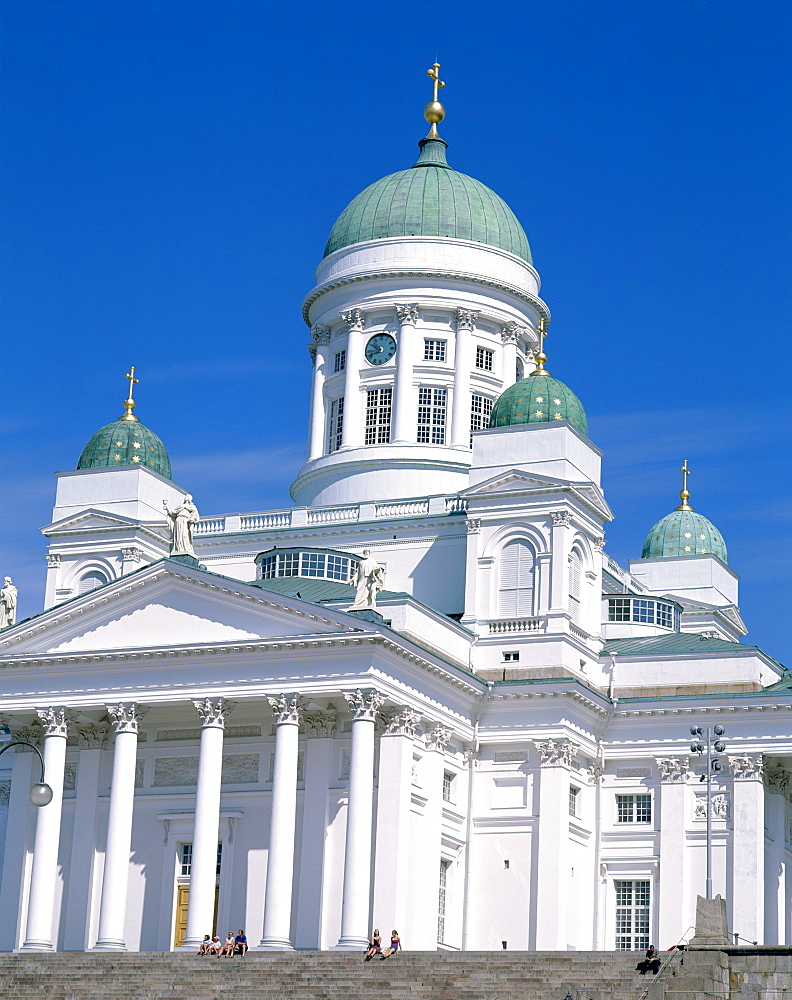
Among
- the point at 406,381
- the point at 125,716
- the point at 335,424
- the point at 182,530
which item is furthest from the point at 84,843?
the point at 406,381

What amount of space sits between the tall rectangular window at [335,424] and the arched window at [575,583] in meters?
13.5

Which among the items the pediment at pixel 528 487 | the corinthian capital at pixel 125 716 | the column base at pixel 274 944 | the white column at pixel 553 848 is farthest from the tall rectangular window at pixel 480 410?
the column base at pixel 274 944

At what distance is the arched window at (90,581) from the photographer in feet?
205

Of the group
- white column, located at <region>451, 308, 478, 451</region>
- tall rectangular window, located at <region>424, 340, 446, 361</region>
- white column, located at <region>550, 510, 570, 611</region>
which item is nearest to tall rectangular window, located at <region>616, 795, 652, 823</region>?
white column, located at <region>550, 510, 570, 611</region>

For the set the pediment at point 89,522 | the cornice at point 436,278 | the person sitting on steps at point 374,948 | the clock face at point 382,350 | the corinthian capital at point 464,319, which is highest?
the cornice at point 436,278

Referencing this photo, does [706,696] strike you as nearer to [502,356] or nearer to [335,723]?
[335,723]

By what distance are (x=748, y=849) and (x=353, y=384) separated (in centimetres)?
2316

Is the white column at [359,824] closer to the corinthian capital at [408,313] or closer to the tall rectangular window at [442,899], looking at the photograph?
the tall rectangular window at [442,899]

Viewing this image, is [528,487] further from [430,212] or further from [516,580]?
[430,212]

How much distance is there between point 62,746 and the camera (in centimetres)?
5322

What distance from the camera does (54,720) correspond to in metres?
53.2

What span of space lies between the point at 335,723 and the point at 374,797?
96.8 inches

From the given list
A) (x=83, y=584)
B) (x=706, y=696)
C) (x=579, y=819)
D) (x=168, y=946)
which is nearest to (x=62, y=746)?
(x=168, y=946)

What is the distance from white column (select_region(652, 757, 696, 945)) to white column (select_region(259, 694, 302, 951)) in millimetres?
11780
